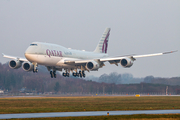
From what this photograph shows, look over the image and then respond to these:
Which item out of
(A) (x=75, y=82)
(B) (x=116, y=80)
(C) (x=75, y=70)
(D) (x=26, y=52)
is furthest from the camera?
A: (B) (x=116, y=80)

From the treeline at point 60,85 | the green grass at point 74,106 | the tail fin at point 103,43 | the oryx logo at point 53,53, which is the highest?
the tail fin at point 103,43

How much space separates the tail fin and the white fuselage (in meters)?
14.6

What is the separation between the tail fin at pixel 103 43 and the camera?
85925 mm

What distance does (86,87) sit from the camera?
4247 inches

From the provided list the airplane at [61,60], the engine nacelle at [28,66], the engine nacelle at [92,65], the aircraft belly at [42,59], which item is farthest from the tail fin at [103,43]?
the engine nacelle at [28,66]

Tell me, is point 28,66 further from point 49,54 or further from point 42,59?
point 42,59

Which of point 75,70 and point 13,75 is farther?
point 13,75

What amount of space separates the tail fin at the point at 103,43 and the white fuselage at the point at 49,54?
48.0 ft

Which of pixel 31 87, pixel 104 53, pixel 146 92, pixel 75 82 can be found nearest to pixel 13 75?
pixel 31 87

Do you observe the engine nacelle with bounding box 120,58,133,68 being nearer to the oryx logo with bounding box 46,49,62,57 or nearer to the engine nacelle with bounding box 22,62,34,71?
the oryx logo with bounding box 46,49,62,57

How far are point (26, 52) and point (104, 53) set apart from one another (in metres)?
33.2

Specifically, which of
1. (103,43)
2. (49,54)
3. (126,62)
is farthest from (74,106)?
(103,43)

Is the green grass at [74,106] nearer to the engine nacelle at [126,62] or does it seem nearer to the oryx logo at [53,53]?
the engine nacelle at [126,62]

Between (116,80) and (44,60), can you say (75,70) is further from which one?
(116,80)
